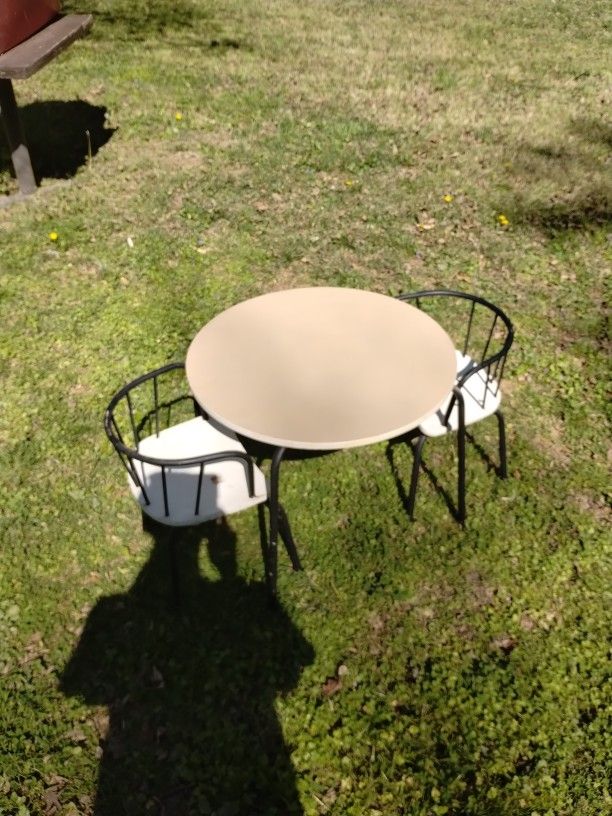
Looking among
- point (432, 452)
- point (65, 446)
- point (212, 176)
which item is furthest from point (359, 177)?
point (65, 446)

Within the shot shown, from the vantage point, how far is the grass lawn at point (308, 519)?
9.16 feet

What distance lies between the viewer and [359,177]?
6.73 m

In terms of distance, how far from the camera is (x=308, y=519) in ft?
12.1

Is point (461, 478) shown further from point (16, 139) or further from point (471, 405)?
point (16, 139)

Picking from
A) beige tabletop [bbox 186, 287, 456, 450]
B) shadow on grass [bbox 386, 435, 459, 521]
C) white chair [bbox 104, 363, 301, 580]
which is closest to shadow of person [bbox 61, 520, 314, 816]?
white chair [bbox 104, 363, 301, 580]

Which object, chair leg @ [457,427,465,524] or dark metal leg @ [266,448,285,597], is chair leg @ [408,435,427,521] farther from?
dark metal leg @ [266,448,285,597]

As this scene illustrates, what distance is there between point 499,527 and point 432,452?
0.63 metres

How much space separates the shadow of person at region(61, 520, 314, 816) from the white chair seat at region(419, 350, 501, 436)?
1170 mm

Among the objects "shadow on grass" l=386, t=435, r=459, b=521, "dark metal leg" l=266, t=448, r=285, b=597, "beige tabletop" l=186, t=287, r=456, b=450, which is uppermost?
"beige tabletop" l=186, t=287, r=456, b=450

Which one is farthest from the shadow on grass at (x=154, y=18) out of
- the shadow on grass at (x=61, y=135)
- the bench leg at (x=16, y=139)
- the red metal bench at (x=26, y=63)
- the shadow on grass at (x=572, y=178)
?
the shadow on grass at (x=572, y=178)

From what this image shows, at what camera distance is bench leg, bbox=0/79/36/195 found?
19.0 feet

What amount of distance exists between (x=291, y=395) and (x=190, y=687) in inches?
54.8

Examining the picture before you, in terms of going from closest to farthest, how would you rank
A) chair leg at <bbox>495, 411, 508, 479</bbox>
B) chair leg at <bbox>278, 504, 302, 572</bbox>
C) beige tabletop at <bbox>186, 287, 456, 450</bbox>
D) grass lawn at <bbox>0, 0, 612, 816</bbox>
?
1. beige tabletop at <bbox>186, 287, 456, 450</bbox>
2. grass lawn at <bbox>0, 0, 612, 816</bbox>
3. chair leg at <bbox>278, 504, 302, 572</bbox>
4. chair leg at <bbox>495, 411, 508, 479</bbox>

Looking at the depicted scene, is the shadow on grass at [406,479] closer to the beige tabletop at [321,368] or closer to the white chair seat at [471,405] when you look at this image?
the white chair seat at [471,405]
